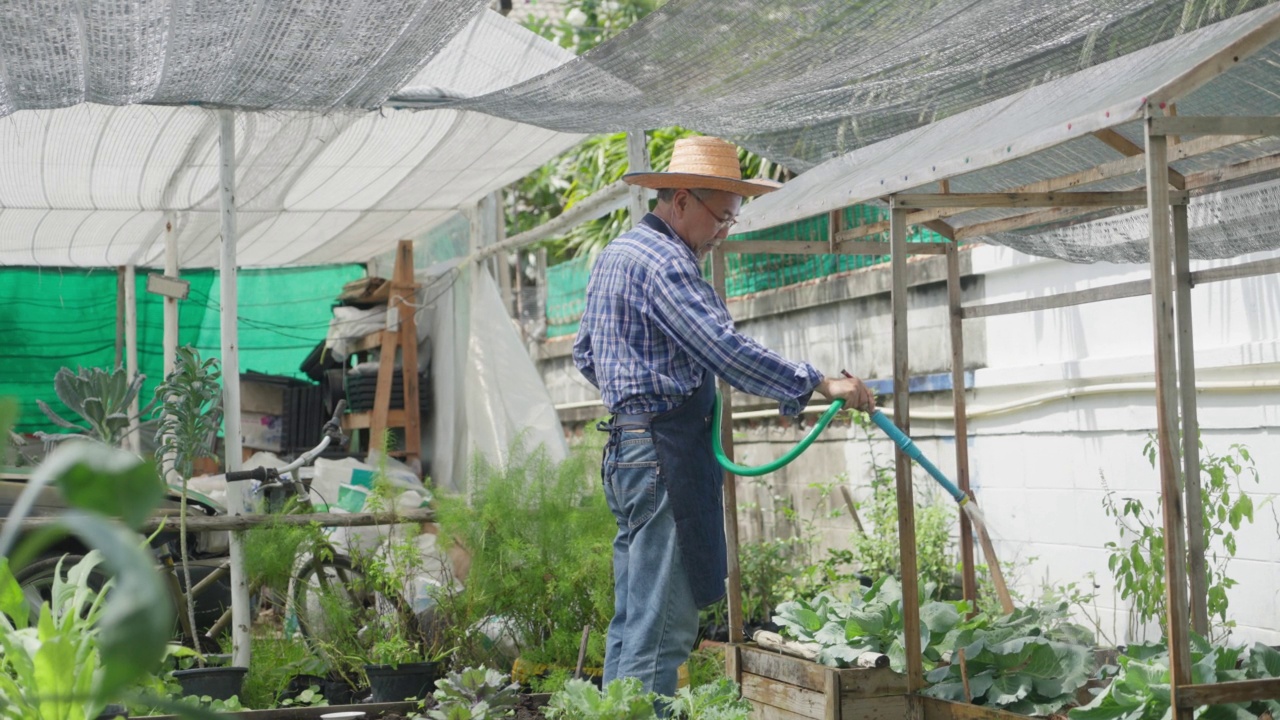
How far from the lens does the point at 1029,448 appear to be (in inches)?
244

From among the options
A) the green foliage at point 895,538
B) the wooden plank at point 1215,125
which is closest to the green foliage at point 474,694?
Result: the wooden plank at point 1215,125

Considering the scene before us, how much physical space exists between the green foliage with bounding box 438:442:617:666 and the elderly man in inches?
49.7

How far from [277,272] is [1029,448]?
22.1ft

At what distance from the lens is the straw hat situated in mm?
3727

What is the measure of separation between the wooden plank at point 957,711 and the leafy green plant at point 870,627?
0.19 meters

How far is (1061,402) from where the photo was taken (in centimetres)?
600

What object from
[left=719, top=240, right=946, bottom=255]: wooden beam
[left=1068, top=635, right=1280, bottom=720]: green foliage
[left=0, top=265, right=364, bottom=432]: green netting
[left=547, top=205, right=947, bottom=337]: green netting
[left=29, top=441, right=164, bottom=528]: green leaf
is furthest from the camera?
[left=0, top=265, right=364, bottom=432]: green netting

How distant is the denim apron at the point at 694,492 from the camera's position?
11.4 ft

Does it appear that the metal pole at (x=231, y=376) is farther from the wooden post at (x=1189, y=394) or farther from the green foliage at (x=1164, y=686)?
the wooden post at (x=1189, y=394)

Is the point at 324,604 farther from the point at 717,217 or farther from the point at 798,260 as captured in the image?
the point at 798,260

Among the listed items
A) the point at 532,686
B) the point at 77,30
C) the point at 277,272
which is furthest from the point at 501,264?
the point at 77,30

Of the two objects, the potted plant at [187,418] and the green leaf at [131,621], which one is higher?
the potted plant at [187,418]

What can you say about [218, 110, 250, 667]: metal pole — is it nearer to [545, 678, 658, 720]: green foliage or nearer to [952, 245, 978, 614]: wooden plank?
[545, 678, 658, 720]: green foliage

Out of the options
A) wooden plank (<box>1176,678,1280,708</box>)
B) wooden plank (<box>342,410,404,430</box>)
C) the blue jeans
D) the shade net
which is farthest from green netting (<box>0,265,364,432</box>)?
wooden plank (<box>1176,678,1280,708</box>)
